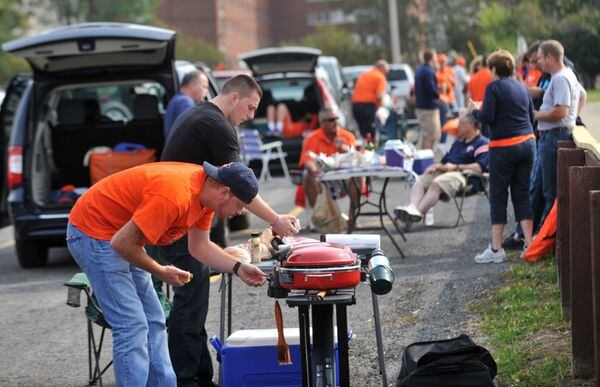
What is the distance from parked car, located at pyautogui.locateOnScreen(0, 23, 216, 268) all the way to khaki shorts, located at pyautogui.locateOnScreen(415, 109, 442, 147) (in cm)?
719

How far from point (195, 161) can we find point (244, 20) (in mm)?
98781

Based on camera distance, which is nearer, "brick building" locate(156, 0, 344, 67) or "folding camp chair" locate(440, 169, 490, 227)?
"folding camp chair" locate(440, 169, 490, 227)

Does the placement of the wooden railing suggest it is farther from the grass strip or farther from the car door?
the car door

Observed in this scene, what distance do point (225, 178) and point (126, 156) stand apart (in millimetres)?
7153

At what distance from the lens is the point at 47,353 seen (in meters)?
8.16

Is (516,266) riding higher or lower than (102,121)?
lower

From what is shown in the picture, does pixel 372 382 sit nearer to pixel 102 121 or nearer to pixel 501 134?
pixel 501 134

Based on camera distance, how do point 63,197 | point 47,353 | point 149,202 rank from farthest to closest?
point 63,197 < point 47,353 < point 149,202

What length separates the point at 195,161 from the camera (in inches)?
264

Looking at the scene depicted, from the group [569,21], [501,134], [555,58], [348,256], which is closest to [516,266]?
[501,134]

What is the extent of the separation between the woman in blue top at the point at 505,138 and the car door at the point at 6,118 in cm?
496

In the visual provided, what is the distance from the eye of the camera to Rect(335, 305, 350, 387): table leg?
18.3ft

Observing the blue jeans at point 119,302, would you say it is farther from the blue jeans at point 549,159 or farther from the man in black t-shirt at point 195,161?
the blue jeans at point 549,159

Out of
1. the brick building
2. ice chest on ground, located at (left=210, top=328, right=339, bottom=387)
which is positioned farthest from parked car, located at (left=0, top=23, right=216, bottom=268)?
the brick building
